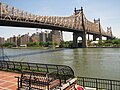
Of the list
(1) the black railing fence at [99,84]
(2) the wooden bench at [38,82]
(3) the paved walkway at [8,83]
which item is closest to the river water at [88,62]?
(1) the black railing fence at [99,84]

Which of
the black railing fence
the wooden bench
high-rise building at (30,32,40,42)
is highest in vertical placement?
high-rise building at (30,32,40,42)

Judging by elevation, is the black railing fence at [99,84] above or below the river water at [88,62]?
above

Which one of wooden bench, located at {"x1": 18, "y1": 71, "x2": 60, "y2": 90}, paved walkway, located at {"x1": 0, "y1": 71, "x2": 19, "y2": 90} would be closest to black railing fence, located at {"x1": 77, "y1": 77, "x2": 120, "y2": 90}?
wooden bench, located at {"x1": 18, "y1": 71, "x2": 60, "y2": 90}

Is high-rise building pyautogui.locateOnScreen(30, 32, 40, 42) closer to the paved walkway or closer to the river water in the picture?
the river water

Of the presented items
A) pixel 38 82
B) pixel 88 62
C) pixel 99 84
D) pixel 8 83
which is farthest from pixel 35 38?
pixel 38 82

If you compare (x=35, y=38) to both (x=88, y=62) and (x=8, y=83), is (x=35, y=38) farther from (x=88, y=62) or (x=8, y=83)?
(x=8, y=83)

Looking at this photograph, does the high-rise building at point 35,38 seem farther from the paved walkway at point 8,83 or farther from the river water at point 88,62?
the paved walkway at point 8,83

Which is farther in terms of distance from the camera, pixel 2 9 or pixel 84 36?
pixel 84 36

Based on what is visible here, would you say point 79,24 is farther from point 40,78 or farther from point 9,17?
point 40,78

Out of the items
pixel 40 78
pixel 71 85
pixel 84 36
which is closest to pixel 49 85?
pixel 40 78

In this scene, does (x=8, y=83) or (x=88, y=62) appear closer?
(x=8, y=83)

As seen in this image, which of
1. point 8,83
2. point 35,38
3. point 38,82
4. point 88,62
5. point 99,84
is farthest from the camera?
point 35,38

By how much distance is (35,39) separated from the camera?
180875 mm

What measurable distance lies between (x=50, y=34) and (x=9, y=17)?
466 ft
